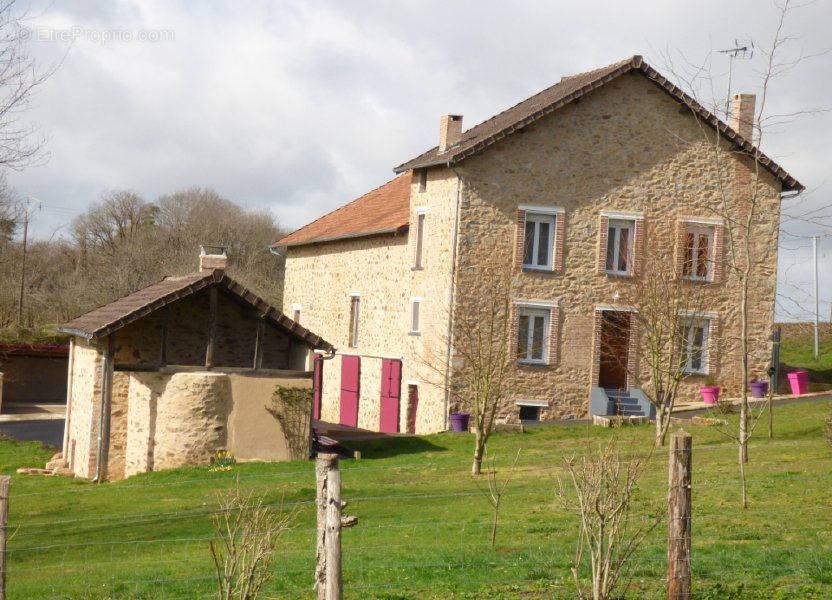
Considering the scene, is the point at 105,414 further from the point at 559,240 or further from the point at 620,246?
the point at 620,246

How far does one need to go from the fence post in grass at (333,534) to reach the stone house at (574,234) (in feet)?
68.9

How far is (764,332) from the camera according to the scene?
31.6 m

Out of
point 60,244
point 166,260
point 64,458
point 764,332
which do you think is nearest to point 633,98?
point 764,332

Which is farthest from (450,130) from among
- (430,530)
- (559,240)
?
(430,530)

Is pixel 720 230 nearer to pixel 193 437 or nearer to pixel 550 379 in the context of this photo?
pixel 550 379

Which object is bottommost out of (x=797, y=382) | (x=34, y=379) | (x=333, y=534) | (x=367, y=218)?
(x=34, y=379)

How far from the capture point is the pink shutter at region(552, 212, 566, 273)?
30000 millimetres

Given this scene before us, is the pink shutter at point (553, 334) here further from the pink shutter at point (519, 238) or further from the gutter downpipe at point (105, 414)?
the gutter downpipe at point (105, 414)

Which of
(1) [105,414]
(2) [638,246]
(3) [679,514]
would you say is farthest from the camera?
(2) [638,246]

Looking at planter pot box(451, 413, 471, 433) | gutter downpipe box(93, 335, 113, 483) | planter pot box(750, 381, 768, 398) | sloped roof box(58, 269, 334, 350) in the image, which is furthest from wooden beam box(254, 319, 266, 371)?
planter pot box(750, 381, 768, 398)

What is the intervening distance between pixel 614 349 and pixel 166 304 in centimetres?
1274

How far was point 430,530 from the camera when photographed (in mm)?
13992

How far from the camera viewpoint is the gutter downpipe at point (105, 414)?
23109 mm

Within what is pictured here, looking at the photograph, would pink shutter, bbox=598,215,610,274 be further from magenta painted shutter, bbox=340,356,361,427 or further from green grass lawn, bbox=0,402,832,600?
magenta painted shutter, bbox=340,356,361,427
